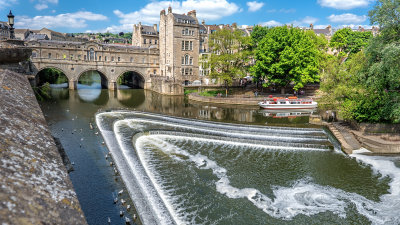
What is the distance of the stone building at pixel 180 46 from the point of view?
2466 inches

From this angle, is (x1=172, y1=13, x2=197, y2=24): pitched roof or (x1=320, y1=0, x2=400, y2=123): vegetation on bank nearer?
(x1=320, y1=0, x2=400, y2=123): vegetation on bank

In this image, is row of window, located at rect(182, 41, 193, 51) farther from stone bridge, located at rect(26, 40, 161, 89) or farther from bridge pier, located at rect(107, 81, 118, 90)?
bridge pier, located at rect(107, 81, 118, 90)

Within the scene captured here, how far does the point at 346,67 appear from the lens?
→ 107 ft

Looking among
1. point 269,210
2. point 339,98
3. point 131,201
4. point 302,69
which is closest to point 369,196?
point 269,210

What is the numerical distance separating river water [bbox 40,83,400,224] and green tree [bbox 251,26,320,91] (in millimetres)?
21329

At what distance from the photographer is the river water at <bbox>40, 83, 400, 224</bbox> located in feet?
46.6

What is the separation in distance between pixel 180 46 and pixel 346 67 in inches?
1494

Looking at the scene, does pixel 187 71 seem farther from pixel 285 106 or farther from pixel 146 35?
pixel 285 106

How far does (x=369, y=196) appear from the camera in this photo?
16.6m

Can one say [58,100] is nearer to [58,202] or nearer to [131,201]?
[131,201]

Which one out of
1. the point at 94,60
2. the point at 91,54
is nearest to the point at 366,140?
the point at 94,60

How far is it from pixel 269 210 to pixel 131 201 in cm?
671

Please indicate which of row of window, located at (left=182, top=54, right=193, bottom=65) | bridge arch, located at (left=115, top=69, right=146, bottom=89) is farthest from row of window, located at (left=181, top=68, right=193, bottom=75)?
bridge arch, located at (left=115, top=69, right=146, bottom=89)

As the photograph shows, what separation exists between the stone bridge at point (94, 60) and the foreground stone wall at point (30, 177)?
58842mm
